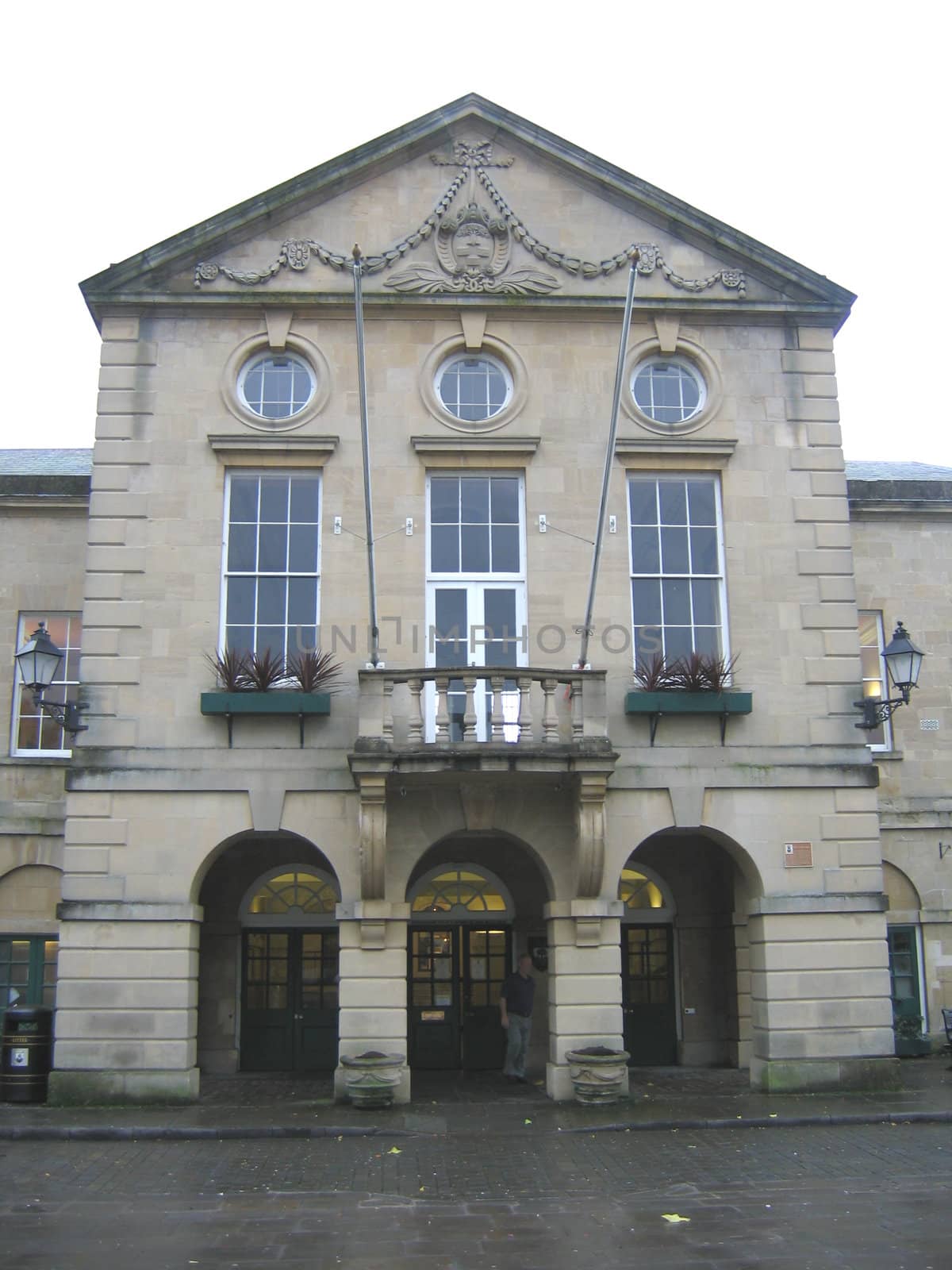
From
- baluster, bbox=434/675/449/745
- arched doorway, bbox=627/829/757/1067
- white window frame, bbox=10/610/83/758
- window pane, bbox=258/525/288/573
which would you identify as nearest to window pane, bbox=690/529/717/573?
baluster, bbox=434/675/449/745

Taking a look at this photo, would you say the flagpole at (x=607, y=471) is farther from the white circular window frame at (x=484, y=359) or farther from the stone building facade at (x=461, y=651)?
the white circular window frame at (x=484, y=359)

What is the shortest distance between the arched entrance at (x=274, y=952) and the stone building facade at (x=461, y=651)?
0.05m

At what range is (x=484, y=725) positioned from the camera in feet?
51.5

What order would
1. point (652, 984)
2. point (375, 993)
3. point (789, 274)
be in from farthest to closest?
point (652, 984) < point (789, 274) < point (375, 993)

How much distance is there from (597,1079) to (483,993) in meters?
4.03

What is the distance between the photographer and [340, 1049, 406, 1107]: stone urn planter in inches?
578

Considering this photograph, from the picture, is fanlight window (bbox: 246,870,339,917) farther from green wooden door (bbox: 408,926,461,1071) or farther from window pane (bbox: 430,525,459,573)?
window pane (bbox: 430,525,459,573)

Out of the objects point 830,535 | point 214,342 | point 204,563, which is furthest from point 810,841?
point 214,342

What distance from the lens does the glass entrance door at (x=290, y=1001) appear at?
1834cm

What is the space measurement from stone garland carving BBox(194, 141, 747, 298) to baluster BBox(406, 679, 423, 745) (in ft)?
19.0

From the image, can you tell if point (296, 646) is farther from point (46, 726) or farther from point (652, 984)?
point (652, 984)

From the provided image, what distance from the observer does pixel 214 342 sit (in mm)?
17250

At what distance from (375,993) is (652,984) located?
18.1 feet

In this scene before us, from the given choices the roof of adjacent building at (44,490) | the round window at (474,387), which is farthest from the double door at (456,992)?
the roof of adjacent building at (44,490)
